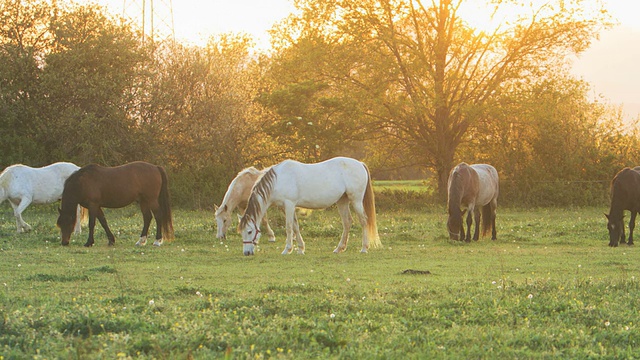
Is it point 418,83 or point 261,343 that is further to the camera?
point 418,83

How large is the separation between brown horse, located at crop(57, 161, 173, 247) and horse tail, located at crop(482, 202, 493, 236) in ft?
24.9

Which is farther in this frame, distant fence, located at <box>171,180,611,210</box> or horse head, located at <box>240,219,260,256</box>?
distant fence, located at <box>171,180,611,210</box>

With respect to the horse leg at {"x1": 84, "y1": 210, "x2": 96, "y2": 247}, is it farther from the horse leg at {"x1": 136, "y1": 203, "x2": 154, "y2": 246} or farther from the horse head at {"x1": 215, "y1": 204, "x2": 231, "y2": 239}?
the horse head at {"x1": 215, "y1": 204, "x2": 231, "y2": 239}

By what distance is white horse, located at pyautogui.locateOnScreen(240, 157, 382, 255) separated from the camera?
14742 mm

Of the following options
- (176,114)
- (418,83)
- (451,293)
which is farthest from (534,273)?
(176,114)

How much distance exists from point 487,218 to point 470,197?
123 cm

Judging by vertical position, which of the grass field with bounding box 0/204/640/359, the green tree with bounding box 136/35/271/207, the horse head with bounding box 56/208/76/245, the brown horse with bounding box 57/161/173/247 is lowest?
the grass field with bounding box 0/204/640/359

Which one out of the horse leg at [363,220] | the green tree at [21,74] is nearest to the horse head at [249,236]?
the horse leg at [363,220]

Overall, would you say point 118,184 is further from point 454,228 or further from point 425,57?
point 425,57

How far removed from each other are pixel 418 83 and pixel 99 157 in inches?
505

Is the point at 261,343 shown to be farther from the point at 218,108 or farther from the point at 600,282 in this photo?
the point at 218,108

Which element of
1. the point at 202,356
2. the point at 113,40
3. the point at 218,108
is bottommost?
the point at 202,356

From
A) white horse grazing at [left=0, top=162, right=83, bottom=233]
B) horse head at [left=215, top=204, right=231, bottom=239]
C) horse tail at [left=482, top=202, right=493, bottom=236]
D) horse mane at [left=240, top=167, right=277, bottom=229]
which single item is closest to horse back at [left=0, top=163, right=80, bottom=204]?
white horse grazing at [left=0, top=162, right=83, bottom=233]

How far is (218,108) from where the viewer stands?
32.8 m
